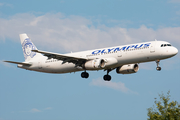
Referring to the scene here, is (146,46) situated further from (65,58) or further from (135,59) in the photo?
(65,58)

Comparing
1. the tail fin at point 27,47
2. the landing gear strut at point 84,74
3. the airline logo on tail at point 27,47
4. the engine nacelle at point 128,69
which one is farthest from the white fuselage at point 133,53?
the airline logo on tail at point 27,47

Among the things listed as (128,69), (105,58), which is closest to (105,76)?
(128,69)

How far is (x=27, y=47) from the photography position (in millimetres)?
73125

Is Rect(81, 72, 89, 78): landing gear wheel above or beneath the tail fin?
beneath

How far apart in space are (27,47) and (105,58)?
19.8 m

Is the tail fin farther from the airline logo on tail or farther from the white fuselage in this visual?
the white fuselage

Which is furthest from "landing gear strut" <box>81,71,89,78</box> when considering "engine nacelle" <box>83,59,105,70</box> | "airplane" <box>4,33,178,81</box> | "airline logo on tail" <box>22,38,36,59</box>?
"airline logo on tail" <box>22,38,36,59</box>

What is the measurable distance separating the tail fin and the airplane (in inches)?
54.6

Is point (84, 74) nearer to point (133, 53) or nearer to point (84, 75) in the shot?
point (84, 75)

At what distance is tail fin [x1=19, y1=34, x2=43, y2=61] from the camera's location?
70.7 meters

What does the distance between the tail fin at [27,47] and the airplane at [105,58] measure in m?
1.39

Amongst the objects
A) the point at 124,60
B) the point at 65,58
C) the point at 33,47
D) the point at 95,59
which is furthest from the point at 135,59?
the point at 33,47

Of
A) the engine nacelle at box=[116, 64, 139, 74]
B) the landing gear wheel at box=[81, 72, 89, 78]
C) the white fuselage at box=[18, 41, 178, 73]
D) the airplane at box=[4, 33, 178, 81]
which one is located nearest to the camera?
the white fuselage at box=[18, 41, 178, 73]

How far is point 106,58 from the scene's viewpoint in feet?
194
